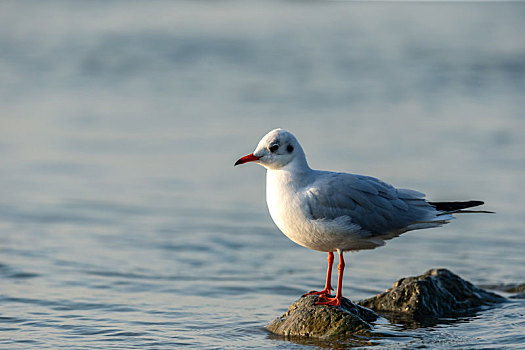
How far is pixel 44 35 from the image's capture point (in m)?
23.0

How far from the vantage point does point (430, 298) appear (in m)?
6.16

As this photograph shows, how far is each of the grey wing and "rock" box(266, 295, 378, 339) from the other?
0.64 meters

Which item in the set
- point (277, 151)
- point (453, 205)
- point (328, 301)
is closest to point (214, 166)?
A: point (328, 301)

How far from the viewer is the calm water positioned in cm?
627

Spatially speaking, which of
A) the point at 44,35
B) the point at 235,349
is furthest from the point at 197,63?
the point at 235,349

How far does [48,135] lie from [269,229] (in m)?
5.31

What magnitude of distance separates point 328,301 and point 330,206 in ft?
2.72

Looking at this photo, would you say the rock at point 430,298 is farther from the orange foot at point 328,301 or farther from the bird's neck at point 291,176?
the bird's neck at point 291,176

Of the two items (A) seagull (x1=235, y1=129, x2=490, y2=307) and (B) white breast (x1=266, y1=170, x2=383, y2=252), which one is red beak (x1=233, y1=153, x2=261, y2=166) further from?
(B) white breast (x1=266, y1=170, x2=383, y2=252)

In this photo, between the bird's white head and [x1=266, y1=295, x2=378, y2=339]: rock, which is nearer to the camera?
the bird's white head

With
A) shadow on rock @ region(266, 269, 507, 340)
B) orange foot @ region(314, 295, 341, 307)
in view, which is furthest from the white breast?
shadow on rock @ region(266, 269, 507, 340)

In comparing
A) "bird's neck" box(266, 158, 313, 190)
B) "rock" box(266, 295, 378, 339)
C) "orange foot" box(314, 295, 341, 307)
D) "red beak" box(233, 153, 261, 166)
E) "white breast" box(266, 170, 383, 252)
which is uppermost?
"red beak" box(233, 153, 261, 166)

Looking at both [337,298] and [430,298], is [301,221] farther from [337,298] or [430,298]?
[430,298]

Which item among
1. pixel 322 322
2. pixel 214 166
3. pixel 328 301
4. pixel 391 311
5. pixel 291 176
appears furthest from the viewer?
pixel 214 166
